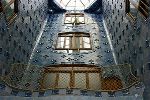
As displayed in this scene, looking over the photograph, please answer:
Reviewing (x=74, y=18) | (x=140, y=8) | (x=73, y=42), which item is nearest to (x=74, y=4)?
(x=74, y=18)

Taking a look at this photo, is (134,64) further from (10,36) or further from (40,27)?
(40,27)

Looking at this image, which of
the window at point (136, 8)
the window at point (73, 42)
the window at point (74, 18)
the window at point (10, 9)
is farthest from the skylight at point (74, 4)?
the window at point (136, 8)

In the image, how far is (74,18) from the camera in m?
16.7

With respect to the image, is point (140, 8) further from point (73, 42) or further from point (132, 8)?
point (73, 42)

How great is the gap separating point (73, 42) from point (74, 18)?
9.71 ft

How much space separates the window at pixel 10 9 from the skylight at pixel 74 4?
6.50 metres

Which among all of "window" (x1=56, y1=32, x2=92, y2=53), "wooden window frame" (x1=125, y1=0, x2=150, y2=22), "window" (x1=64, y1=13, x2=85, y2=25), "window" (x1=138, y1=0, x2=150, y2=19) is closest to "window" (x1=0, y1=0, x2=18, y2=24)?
"window" (x1=56, y1=32, x2=92, y2=53)

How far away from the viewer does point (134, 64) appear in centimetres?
1019

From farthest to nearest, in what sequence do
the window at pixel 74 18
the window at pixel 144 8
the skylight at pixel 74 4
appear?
1. the skylight at pixel 74 4
2. the window at pixel 74 18
3. the window at pixel 144 8

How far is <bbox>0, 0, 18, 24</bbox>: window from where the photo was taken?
10.5 metres

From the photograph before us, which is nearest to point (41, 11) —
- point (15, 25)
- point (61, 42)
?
point (61, 42)

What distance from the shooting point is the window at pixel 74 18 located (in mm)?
16058

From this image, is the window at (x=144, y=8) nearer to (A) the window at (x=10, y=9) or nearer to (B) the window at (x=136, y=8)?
(B) the window at (x=136, y=8)

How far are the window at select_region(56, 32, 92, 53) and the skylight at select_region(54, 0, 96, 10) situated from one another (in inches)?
135
